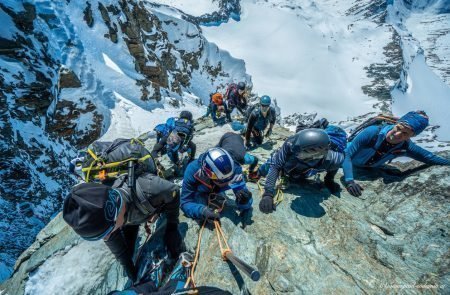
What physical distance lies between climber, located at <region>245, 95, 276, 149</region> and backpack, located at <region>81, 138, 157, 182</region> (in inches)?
207

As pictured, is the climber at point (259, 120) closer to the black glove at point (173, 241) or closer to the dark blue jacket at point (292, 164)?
the dark blue jacket at point (292, 164)

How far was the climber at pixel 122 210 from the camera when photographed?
262 cm

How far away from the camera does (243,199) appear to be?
450cm

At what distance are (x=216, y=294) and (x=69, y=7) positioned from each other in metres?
33.8

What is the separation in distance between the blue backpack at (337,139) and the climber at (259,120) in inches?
139

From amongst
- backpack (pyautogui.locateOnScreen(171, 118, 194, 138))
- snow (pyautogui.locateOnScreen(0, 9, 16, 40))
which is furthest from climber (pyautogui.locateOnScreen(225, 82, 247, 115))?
snow (pyautogui.locateOnScreen(0, 9, 16, 40))

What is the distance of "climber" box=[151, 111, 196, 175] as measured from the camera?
682 centimetres

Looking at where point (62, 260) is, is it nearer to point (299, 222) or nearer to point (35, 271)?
point (35, 271)

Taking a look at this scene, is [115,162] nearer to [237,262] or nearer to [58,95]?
[237,262]

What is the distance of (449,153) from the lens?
5.20 metres

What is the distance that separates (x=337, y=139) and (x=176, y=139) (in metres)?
4.11

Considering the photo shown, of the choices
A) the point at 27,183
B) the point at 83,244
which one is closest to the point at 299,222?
the point at 83,244

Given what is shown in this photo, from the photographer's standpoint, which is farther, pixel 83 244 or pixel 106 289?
pixel 83 244

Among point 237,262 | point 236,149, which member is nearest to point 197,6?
point 236,149
